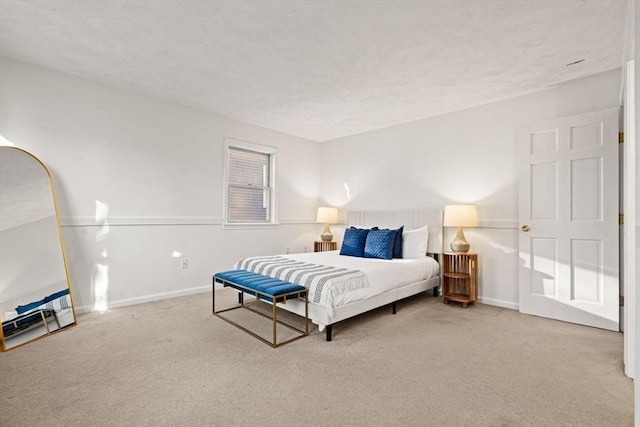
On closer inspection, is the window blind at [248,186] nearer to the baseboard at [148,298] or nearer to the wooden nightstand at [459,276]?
the baseboard at [148,298]

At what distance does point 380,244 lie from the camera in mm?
4004

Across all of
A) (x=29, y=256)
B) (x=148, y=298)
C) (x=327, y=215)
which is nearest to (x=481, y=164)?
(x=327, y=215)

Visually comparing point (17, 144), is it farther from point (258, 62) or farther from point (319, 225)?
point (319, 225)

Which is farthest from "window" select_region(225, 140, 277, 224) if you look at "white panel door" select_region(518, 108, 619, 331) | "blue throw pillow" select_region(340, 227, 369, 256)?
"white panel door" select_region(518, 108, 619, 331)

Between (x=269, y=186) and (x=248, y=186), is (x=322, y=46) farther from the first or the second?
(x=269, y=186)

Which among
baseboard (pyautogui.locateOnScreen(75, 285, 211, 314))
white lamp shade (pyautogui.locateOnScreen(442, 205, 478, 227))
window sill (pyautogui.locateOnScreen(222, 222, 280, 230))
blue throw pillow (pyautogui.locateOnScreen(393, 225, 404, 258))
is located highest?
white lamp shade (pyautogui.locateOnScreen(442, 205, 478, 227))

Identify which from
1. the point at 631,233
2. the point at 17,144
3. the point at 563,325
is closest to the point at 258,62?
the point at 17,144

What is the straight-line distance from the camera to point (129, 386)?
1925 millimetres

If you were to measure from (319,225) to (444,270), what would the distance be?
2.67 m

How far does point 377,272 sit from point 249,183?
9.03ft

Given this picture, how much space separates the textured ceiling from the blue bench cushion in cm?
207

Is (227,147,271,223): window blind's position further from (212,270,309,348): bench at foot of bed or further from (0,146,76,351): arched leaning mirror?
(0,146,76,351): arched leaning mirror

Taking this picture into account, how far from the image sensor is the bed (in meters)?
2.70

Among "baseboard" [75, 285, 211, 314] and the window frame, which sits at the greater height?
the window frame
